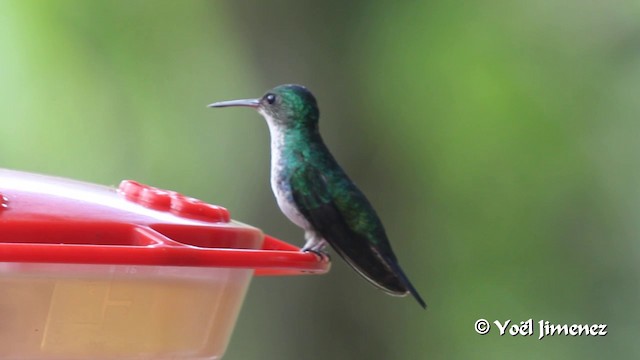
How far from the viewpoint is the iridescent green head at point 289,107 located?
140 centimetres

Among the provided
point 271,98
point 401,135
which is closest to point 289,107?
point 271,98

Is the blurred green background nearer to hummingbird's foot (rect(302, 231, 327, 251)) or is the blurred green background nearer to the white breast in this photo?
the white breast

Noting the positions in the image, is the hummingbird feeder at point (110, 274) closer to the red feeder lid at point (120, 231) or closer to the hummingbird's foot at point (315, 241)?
the red feeder lid at point (120, 231)

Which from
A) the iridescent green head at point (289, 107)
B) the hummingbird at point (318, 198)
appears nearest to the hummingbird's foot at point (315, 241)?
the hummingbird at point (318, 198)

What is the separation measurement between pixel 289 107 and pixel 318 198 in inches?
8.6

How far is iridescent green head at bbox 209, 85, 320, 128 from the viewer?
1.40 m

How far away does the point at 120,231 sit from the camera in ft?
2.27

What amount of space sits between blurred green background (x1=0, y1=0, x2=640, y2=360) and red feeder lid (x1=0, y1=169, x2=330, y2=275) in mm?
1078

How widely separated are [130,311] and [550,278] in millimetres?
1307

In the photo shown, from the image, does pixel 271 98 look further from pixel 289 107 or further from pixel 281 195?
pixel 281 195

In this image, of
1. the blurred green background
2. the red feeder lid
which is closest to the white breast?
the red feeder lid

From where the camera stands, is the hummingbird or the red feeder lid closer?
the red feeder lid

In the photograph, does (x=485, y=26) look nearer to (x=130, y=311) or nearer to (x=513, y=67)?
(x=513, y=67)

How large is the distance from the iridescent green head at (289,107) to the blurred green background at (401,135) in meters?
0.56
